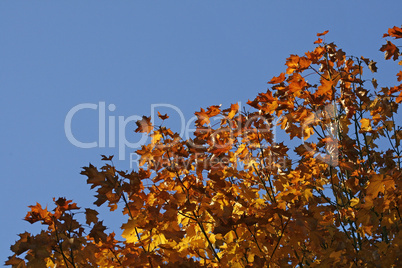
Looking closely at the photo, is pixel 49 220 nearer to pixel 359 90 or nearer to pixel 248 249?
pixel 248 249

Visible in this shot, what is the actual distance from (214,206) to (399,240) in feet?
5.34

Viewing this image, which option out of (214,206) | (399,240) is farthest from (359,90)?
(214,206)

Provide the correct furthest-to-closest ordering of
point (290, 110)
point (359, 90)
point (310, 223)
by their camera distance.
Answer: point (359, 90), point (290, 110), point (310, 223)

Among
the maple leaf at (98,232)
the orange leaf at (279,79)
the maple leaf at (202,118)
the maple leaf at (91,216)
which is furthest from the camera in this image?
the orange leaf at (279,79)

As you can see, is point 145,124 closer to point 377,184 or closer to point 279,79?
point 279,79

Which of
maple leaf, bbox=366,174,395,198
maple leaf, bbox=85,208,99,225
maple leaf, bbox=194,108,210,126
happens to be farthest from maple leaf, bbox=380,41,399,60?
maple leaf, bbox=85,208,99,225

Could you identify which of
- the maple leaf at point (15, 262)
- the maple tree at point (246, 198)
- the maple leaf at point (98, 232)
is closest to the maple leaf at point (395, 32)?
the maple tree at point (246, 198)

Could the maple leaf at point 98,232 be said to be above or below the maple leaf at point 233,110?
below

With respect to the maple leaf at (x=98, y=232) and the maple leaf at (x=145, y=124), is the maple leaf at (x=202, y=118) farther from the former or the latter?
the maple leaf at (x=98, y=232)

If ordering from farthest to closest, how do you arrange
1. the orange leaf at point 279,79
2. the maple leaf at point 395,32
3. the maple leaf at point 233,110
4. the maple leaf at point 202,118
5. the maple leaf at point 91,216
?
the orange leaf at point 279,79
the maple leaf at point 202,118
the maple leaf at point 233,110
the maple leaf at point 395,32
the maple leaf at point 91,216

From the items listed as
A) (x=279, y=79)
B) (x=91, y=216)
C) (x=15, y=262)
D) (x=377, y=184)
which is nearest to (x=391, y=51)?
(x=279, y=79)

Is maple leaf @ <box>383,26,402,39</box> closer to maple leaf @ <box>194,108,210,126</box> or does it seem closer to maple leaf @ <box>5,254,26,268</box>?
maple leaf @ <box>194,108,210,126</box>

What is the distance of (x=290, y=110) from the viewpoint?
522 cm

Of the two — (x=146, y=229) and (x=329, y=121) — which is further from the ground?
(x=329, y=121)
